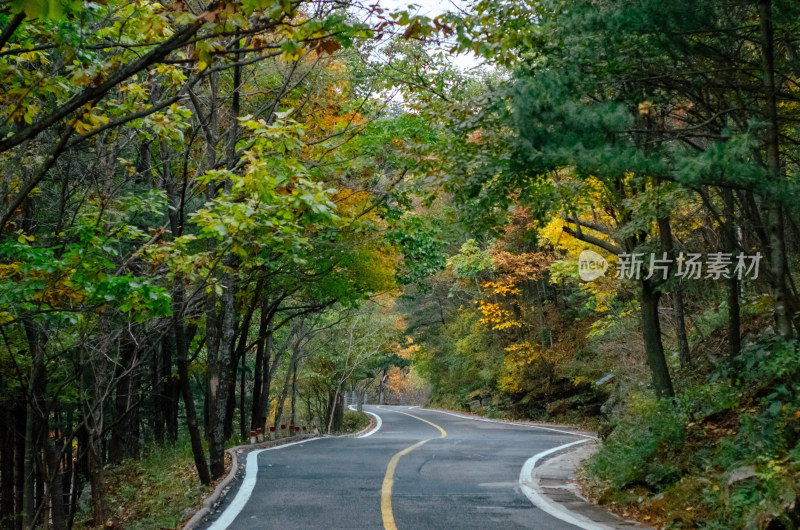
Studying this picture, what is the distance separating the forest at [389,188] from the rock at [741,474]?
0.02m

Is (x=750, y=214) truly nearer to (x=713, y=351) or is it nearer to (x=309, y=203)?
(x=713, y=351)

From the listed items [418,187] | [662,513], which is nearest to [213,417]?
[418,187]

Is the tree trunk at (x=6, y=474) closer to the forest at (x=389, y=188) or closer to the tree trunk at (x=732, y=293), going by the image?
the forest at (x=389, y=188)

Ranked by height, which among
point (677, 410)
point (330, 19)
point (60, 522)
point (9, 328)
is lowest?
point (60, 522)

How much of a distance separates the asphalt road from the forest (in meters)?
1.26

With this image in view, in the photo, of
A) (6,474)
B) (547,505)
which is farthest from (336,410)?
(547,505)

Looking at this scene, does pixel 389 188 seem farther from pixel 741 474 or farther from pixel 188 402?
pixel 741 474

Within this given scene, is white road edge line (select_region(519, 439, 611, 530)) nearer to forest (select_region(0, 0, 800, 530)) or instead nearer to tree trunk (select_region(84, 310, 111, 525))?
forest (select_region(0, 0, 800, 530))

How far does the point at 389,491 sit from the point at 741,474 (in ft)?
14.5

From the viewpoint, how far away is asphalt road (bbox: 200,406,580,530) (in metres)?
6.92

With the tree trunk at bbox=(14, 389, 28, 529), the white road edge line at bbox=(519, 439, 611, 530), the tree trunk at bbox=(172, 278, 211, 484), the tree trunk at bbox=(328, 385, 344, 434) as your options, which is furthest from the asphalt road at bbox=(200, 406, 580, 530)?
the tree trunk at bbox=(328, 385, 344, 434)

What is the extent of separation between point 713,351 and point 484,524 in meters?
7.26

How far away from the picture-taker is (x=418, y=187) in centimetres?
1068

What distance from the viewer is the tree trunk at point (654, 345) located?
33.6 ft
